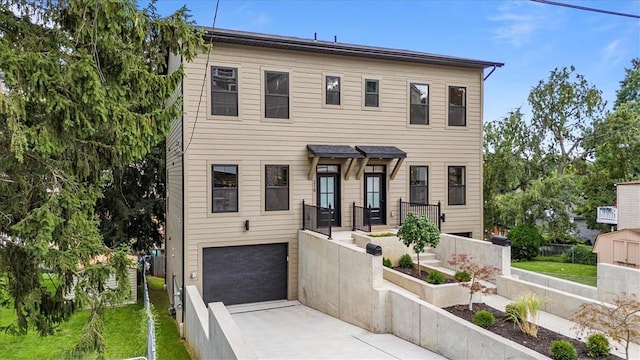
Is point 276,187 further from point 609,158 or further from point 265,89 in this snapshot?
point 609,158

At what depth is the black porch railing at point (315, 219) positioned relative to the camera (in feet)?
39.3

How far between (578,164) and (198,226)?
22.3 metres

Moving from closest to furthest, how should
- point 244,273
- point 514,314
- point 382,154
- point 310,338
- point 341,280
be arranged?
point 514,314 < point 310,338 < point 341,280 < point 244,273 < point 382,154

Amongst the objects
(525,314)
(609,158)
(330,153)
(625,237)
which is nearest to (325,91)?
(330,153)

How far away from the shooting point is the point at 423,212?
525 inches

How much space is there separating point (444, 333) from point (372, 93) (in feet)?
26.0

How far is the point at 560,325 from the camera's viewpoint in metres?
8.21

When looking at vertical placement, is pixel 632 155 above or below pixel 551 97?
below

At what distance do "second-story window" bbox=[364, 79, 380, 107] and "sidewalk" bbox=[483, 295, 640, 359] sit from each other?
21.5 feet

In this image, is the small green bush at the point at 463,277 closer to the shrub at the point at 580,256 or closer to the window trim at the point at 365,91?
the window trim at the point at 365,91

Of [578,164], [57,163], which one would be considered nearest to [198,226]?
[57,163]

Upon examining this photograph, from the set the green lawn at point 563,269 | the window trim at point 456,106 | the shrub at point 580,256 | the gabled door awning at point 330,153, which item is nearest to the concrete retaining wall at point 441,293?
the gabled door awning at point 330,153

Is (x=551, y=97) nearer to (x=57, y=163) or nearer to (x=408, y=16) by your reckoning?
(x=408, y=16)

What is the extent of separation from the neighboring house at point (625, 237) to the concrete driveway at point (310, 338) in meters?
10.3
